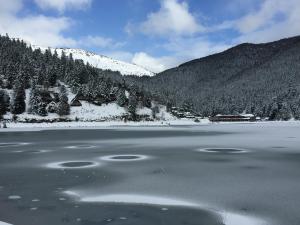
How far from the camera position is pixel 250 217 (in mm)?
12445

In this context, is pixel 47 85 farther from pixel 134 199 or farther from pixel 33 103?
pixel 134 199

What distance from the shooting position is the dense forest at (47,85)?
120m

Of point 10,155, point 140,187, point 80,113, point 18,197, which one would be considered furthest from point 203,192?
point 80,113

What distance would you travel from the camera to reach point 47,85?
5551 inches

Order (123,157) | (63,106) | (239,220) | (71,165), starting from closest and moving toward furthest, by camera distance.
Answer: (239,220) → (71,165) → (123,157) → (63,106)

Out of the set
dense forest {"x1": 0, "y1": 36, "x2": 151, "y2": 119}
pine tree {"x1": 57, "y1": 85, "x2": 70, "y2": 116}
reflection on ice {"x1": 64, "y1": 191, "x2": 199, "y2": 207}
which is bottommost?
reflection on ice {"x1": 64, "y1": 191, "x2": 199, "y2": 207}

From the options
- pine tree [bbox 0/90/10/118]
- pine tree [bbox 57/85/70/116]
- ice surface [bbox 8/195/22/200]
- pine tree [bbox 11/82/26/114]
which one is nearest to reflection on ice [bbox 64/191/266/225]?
ice surface [bbox 8/195/22/200]

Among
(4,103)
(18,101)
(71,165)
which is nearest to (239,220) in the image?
(71,165)

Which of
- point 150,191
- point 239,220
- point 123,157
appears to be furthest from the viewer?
point 123,157

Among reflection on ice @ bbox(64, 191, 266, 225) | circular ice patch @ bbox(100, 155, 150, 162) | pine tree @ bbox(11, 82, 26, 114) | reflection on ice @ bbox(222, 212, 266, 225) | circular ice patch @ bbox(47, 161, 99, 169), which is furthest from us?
pine tree @ bbox(11, 82, 26, 114)

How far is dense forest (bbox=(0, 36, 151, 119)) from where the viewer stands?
393 feet

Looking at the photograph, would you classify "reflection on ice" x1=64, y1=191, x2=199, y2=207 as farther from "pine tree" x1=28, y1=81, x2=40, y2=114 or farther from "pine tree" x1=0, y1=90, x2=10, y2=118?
"pine tree" x1=28, y1=81, x2=40, y2=114

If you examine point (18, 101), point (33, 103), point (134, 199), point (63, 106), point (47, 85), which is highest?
point (47, 85)

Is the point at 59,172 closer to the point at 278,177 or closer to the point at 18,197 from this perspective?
the point at 18,197
